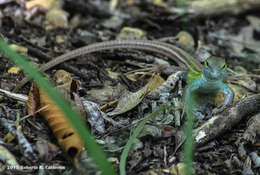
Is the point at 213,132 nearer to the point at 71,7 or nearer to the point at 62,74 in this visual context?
the point at 62,74

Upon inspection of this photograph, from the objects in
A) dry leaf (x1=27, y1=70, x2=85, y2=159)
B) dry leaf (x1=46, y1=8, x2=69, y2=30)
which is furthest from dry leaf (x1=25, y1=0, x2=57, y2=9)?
dry leaf (x1=27, y1=70, x2=85, y2=159)

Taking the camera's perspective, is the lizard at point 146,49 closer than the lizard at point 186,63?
No

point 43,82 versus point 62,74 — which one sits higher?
point 62,74

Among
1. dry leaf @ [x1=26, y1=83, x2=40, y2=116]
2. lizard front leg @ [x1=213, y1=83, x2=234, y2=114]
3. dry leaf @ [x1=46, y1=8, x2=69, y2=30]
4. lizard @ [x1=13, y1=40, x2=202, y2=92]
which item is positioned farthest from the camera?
dry leaf @ [x1=46, y1=8, x2=69, y2=30]

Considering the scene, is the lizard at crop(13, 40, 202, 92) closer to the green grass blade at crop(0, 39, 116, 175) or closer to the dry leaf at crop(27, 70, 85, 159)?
the dry leaf at crop(27, 70, 85, 159)

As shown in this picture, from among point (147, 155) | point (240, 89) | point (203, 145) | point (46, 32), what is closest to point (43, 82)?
point (147, 155)

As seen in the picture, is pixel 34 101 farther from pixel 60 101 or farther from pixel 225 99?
pixel 225 99

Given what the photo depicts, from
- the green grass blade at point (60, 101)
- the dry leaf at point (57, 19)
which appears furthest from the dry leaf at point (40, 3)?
the green grass blade at point (60, 101)

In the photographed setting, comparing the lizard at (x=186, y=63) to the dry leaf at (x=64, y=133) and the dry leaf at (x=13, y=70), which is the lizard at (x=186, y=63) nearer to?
the dry leaf at (x=13, y=70)
